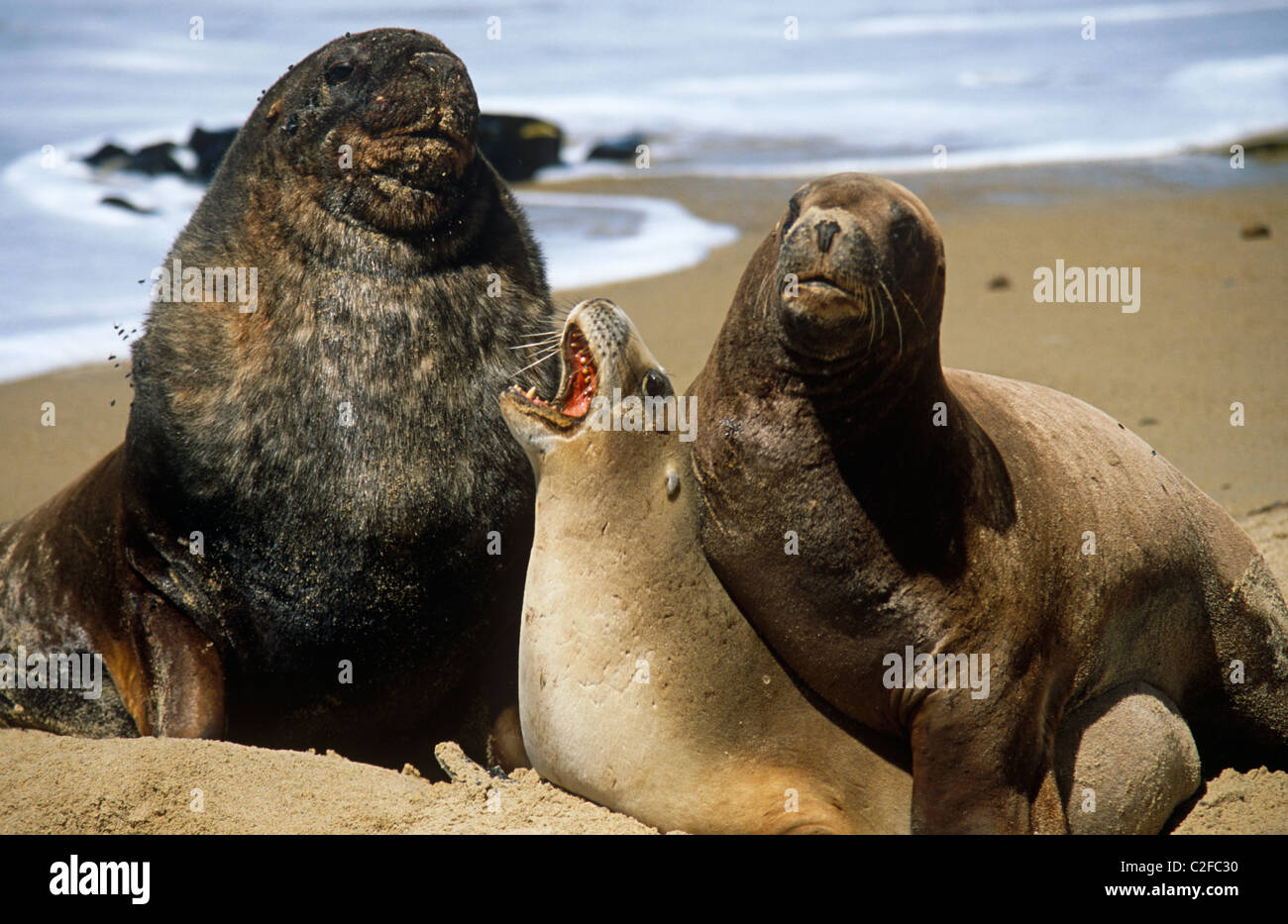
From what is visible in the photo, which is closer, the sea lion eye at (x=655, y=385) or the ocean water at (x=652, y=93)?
the sea lion eye at (x=655, y=385)

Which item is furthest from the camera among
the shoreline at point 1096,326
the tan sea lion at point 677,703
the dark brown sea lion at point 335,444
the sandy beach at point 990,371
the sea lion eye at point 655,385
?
the shoreline at point 1096,326

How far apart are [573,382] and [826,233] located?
1067 millimetres

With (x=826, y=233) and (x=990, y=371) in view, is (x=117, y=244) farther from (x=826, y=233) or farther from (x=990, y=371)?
(x=826, y=233)

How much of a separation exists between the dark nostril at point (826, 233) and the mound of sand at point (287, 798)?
5.29 feet

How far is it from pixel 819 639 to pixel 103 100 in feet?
73.9

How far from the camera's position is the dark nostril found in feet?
10.7

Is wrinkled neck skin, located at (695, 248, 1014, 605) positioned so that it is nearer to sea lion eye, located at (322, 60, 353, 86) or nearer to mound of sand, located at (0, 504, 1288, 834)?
mound of sand, located at (0, 504, 1288, 834)

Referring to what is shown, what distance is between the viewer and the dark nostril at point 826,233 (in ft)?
10.7

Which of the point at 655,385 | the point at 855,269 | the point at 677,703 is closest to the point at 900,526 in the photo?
the point at 855,269

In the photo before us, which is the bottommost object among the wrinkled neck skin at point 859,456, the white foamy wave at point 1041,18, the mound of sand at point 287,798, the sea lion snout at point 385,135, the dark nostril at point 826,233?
the mound of sand at point 287,798

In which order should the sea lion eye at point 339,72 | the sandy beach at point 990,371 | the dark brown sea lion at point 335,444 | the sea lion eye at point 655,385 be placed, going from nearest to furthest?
the sandy beach at point 990,371
the sea lion eye at point 655,385
the dark brown sea lion at point 335,444
the sea lion eye at point 339,72

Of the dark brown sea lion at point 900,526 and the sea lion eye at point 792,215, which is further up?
the sea lion eye at point 792,215

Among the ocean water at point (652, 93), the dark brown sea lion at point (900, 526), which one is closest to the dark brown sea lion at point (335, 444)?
the dark brown sea lion at point (900, 526)

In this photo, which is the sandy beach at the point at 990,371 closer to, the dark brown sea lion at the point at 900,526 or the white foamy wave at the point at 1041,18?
the dark brown sea lion at the point at 900,526
